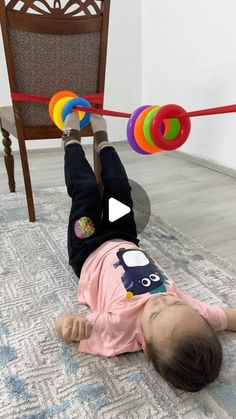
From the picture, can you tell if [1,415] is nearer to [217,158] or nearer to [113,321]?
[113,321]

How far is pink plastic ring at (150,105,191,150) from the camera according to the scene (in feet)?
3.68

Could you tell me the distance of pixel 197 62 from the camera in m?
2.46

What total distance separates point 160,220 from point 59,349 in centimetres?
89

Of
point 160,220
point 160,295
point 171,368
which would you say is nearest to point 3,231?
point 160,220

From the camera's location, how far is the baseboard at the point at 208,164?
2370 mm

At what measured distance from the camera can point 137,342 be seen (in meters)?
1.00

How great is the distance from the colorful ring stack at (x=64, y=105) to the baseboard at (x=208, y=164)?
112 centimetres

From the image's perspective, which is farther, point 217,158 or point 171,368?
point 217,158

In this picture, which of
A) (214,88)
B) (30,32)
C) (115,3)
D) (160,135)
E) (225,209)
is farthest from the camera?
(115,3)

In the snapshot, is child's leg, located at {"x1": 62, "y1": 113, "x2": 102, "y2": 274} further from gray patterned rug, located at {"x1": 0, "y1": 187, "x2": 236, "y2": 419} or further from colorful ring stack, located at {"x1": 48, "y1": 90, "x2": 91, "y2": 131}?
colorful ring stack, located at {"x1": 48, "y1": 90, "x2": 91, "y2": 131}

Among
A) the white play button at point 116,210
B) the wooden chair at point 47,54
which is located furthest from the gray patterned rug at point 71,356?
the wooden chair at point 47,54

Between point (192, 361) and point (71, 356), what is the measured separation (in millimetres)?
360

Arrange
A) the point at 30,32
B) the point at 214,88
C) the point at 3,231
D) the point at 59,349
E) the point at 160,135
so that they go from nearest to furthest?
the point at 59,349 < the point at 160,135 < the point at 30,32 < the point at 3,231 < the point at 214,88

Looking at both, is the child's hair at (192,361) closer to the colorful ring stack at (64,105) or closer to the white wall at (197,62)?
the colorful ring stack at (64,105)
